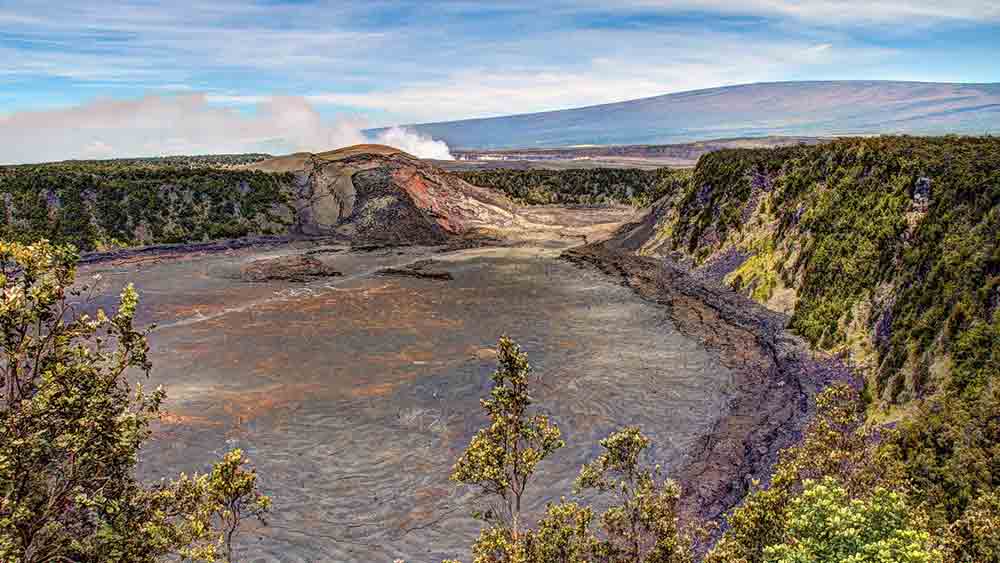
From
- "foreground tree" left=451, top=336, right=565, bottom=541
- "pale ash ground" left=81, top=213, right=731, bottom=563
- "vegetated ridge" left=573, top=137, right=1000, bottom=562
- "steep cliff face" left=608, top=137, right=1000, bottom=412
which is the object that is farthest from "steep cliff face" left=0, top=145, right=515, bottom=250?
"foreground tree" left=451, top=336, right=565, bottom=541

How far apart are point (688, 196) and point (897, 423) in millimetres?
43899

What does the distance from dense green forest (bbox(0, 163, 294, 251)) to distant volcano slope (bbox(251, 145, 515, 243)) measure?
4.24 metres

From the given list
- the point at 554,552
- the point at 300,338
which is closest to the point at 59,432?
the point at 554,552

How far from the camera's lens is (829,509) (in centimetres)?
825

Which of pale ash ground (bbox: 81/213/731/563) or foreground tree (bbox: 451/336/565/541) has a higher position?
foreground tree (bbox: 451/336/565/541)

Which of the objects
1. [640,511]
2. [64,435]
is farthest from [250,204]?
[64,435]

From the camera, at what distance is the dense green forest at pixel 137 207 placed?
67.0 meters

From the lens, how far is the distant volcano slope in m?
75.6

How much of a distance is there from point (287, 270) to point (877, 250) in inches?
1745

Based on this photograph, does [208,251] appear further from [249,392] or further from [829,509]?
[829,509]

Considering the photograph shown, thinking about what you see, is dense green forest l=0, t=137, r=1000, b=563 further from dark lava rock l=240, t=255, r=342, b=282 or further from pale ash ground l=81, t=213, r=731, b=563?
dark lava rock l=240, t=255, r=342, b=282

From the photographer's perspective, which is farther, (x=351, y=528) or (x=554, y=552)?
(x=351, y=528)

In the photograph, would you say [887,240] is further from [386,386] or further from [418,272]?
[418,272]

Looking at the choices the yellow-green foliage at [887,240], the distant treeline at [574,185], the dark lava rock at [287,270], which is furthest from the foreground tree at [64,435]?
the distant treeline at [574,185]
